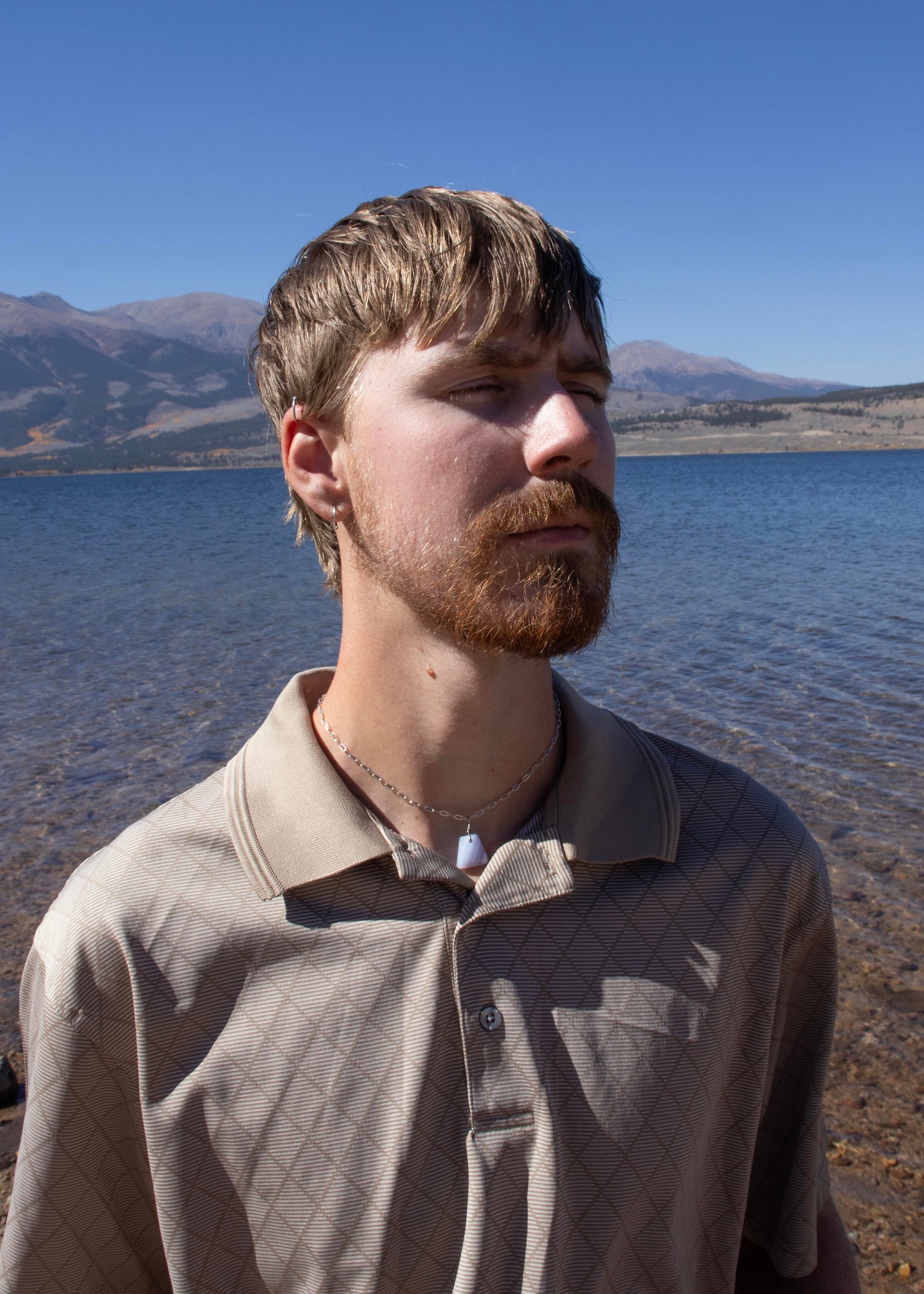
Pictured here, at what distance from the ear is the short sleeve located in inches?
50.2

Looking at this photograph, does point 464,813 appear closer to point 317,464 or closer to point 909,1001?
point 317,464

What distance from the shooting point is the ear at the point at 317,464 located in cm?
206

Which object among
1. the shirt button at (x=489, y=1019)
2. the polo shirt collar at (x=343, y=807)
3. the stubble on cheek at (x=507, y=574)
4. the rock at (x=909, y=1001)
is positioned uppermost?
the stubble on cheek at (x=507, y=574)

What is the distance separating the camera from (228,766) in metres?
1.84

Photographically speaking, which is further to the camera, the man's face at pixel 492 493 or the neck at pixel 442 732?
the neck at pixel 442 732

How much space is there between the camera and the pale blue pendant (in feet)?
5.97

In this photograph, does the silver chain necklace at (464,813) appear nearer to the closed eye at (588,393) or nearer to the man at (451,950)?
the man at (451,950)

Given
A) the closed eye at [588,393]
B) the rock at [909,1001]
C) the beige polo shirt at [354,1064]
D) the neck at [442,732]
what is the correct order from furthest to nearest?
the rock at [909,1001]
the closed eye at [588,393]
the neck at [442,732]
the beige polo shirt at [354,1064]

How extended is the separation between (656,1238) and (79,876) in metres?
1.26

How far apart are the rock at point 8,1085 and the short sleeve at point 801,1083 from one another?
421 cm

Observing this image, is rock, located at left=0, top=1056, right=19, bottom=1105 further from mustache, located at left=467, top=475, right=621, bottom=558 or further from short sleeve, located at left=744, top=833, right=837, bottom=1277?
mustache, located at left=467, top=475, right=621, bottom=558

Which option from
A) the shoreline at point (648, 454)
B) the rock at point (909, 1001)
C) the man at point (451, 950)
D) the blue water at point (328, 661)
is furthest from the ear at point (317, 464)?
the shoreline at point (648, 454)

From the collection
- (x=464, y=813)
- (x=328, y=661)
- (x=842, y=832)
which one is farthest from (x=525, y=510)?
(x=328, y=661)

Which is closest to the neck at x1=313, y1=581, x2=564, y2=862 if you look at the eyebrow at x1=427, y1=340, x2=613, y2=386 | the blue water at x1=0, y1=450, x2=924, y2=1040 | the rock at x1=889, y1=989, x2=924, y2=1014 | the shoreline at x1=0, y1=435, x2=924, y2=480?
the eyebrow at x1=427, y1=340, x2=613, y2=386
